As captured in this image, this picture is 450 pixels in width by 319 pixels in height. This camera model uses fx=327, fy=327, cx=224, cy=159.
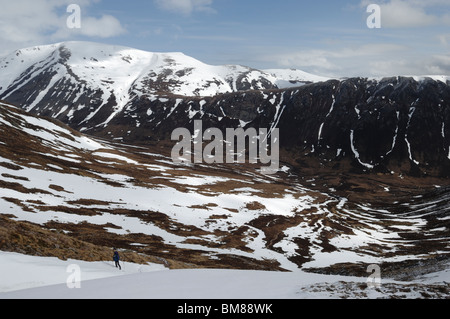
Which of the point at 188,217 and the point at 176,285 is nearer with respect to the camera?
the point at 176,285

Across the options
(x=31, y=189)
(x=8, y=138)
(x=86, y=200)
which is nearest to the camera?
(x=31, y=189)

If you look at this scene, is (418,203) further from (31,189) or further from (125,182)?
(31,189)

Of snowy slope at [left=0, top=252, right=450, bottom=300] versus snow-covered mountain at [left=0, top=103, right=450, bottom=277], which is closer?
snowy slope at [left=0, top=252, right=450, bottom=300]

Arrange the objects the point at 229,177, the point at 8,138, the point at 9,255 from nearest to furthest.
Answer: the point at 9,255 < the point at 8,138 < the point at 229,177

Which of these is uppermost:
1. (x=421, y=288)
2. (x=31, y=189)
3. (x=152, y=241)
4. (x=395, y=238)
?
(x=421, y=288)

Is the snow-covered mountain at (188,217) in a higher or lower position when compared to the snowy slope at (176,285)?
lower

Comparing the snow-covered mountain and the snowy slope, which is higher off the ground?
the snowy slope

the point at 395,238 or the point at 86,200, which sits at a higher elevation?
the point at 86,200

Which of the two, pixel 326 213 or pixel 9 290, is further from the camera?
pixel 326 213

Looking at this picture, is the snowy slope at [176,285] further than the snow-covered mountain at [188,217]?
No

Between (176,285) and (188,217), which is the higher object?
(176,285)

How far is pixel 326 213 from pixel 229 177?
5063 centimetres
